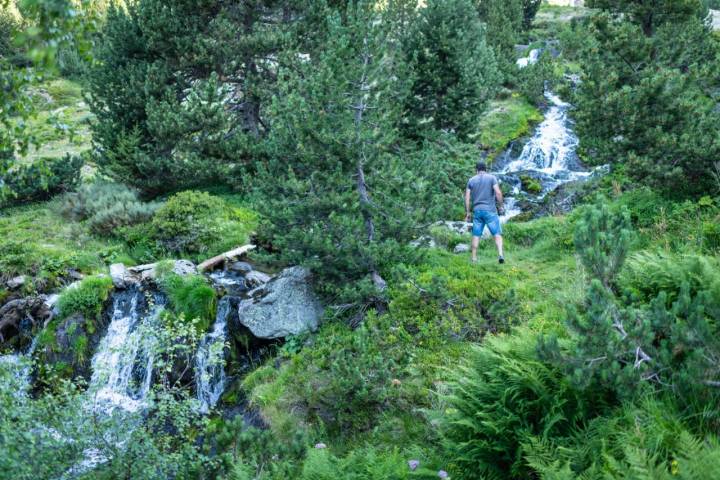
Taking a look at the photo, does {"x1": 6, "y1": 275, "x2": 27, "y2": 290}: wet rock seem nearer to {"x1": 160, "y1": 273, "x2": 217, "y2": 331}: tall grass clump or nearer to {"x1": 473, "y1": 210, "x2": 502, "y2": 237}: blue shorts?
{"x1": 160, "y1": 273, "x2": 217, "y2": 331}: tall grass clump

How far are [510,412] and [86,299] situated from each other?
9452 mm

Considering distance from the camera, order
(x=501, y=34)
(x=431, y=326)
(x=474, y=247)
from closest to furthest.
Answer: (x=431, y=326) < (x=474, y=247) < (x=501, y=34)

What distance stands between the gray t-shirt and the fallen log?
18.9ft

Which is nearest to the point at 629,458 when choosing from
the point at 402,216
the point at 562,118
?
the point at 402,216

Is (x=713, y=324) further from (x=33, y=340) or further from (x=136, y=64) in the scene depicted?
(x=136, y=64)

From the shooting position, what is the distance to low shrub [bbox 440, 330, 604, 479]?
173 inches

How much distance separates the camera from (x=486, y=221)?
10.6 m

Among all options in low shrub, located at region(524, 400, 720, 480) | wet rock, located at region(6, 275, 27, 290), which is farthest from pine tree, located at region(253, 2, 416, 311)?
wet rock, located at region(6, 275, 27, 290)

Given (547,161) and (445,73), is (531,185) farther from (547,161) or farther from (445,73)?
(445,73)

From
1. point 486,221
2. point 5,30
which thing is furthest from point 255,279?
point 5,30

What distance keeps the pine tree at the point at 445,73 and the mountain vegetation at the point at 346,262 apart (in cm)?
8

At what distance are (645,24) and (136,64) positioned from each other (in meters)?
17.6

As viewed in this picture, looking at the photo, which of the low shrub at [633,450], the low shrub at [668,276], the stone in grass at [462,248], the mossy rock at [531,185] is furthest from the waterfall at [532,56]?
the low shrub at [633,450]

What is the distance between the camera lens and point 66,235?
14867mm
